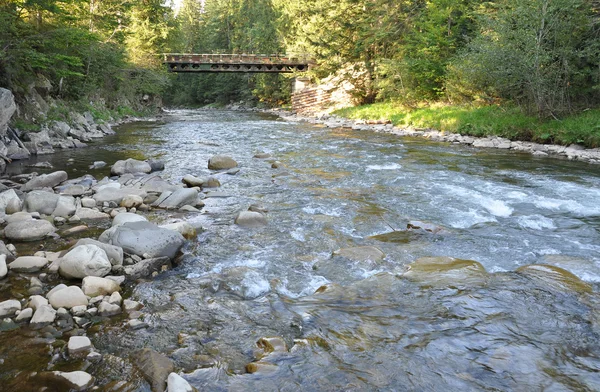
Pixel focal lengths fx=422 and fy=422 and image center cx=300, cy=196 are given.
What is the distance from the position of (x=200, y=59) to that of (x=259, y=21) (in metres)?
16.4

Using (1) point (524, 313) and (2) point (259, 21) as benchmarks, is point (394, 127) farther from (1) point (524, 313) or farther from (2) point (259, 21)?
(2) point (259, 21)

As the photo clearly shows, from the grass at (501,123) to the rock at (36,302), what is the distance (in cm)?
1620

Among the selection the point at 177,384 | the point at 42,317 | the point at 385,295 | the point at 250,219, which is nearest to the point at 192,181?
the point at 250,219

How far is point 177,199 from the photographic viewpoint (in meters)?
8.45

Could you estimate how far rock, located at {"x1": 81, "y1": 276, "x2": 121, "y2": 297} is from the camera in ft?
15.2

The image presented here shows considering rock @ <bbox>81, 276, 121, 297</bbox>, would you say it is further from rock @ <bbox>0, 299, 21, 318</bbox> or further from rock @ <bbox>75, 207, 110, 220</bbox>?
rock @ <bbox>75, 207, 110, 220</bbox>

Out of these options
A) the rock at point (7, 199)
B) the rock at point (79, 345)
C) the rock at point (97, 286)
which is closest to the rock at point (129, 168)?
the rock at point (7, 199)

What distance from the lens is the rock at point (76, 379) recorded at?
3.24m

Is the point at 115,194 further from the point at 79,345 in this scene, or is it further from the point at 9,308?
the point at 79,345

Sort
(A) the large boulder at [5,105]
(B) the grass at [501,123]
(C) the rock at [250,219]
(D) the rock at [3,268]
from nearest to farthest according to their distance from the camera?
(D) the rock at [3,268] → (C) the rock at [250,219] → (A) the large boulder at [5,105] → (B) the grass at [501,123]

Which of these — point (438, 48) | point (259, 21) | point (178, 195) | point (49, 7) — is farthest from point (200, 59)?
point (178, 195)

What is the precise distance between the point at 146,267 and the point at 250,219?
7.65 ft

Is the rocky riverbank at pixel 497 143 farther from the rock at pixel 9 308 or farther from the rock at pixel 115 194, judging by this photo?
the rock at pixel 9 308

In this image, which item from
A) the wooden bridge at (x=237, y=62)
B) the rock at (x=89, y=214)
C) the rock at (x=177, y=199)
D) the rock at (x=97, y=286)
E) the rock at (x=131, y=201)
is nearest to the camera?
the rock at (x=97, y=286)
